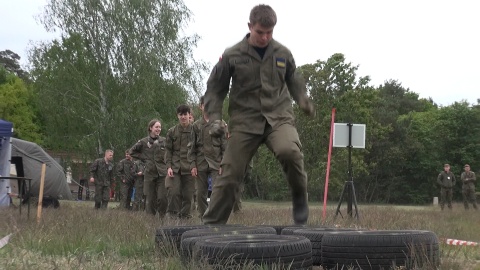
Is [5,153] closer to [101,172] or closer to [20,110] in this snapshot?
[101,172]

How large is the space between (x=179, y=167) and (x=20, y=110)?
49932mm

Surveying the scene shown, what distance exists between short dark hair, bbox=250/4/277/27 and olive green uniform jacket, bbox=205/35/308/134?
281mm

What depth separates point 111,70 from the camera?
3675 cm

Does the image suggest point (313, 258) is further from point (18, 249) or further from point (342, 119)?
point (342, 119)

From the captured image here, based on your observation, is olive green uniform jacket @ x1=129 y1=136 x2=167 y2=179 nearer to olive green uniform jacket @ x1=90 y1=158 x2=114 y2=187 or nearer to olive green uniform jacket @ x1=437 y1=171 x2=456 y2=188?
olive green uniform jacket @ x1=90 y1=158 x2=114 y2=187

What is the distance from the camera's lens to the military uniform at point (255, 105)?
604cm

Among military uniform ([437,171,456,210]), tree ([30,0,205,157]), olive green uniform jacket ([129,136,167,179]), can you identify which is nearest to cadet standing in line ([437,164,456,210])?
military uniform ([437,171,456,210])

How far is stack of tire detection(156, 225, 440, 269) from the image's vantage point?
4675 mm

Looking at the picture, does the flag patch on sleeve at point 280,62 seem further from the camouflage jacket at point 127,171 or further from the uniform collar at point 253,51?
the camouflage jacket at point 127,171

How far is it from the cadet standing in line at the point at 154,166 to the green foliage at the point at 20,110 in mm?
44042

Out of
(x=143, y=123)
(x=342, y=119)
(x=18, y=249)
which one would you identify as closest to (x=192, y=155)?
(x=18, y=249)

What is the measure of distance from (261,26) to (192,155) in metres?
5.37

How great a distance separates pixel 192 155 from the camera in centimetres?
1102

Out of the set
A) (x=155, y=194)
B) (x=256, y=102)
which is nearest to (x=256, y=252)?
(x=256, y=102)
